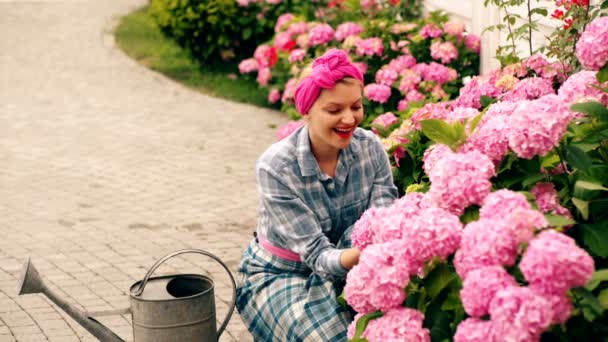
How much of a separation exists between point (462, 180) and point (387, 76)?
4.14m

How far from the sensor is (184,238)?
6.11 m

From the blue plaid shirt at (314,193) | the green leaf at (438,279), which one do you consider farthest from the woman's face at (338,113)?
the green leaf at (438,279)

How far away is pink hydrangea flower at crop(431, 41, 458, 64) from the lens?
6598 mm

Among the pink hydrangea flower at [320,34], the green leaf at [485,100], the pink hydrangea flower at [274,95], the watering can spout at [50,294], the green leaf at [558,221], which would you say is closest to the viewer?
the green leaf at [558,221]

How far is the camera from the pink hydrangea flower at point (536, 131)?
2463 millimetres

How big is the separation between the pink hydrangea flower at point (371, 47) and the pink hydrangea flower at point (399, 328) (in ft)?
14.6

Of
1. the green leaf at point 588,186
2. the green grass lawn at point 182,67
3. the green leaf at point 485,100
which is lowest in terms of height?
the green grass lawn at point 182,67

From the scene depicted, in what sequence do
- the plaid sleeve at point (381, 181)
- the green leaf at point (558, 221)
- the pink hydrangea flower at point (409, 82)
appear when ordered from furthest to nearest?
1. the pink hydrangea flower at point (409, 82)
2. the plaid sleeve at point (381, 181)
3. the green leaf at point (558, 221)

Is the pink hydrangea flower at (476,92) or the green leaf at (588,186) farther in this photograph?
the pink hydrangea flower at (476,92)

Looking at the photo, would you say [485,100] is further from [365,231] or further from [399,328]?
[399,328]

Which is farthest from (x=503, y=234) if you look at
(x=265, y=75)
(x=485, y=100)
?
(x=265, y=75)

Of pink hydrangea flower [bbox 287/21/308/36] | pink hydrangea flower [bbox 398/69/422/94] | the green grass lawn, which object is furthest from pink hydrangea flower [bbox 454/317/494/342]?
the green grass lawn

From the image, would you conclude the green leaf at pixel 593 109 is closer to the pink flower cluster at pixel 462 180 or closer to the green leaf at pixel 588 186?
the green leaf at pixel 588 186

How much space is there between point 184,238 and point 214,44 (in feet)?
16.9
